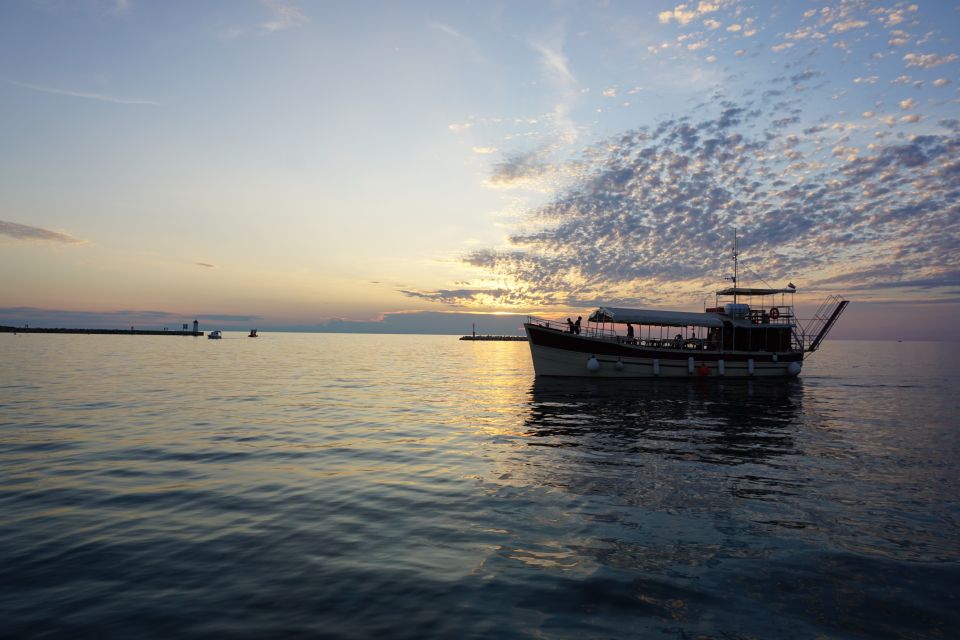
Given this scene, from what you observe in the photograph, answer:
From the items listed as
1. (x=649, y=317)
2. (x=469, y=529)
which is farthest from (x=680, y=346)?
(x=469, y=529)

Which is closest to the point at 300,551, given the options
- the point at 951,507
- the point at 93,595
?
the point at 93,595

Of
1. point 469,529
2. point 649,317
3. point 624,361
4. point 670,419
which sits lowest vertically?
point 670,419

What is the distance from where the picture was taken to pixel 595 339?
41125 mm

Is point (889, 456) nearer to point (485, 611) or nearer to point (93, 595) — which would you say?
point (485, 611)

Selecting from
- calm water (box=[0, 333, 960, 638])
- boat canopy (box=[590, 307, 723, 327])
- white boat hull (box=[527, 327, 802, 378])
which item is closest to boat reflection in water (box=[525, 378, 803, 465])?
calm water (box=[0, 333, 960, 638])

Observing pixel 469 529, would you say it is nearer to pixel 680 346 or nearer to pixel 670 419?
pixel 670 419

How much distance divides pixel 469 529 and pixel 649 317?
3716 centimetres

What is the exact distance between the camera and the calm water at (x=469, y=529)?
20.2 ft

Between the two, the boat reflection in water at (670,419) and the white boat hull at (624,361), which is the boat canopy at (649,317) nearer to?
the white boat hull at (624,361)

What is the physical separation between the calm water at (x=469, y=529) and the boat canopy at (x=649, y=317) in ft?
71.5

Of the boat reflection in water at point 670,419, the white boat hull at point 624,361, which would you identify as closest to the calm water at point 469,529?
the boat reflection in water at point 670,419

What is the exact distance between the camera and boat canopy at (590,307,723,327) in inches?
1679

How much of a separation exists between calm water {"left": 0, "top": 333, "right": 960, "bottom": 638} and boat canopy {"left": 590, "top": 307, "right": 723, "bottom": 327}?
2179 centimetres

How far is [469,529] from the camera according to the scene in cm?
909
